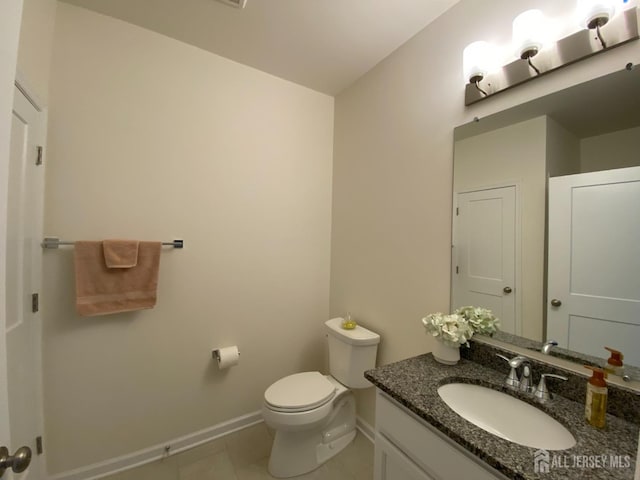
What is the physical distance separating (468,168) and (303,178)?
1.21m

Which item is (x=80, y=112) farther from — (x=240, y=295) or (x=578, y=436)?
(x=578, y=436)

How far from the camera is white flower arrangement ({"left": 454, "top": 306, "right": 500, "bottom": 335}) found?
47.3 inches

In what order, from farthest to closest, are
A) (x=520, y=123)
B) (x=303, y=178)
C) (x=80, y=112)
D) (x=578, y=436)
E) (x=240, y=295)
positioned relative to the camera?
(x=303, y=178) < (x=240, y=295) < (x=80, y=112) < (x=520, y=123) < (x=578, y=436)

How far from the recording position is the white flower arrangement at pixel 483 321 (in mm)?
1200

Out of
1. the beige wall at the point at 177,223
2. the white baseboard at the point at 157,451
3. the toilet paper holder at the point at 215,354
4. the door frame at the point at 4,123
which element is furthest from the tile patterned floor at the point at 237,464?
the door frame at the point at 4,123

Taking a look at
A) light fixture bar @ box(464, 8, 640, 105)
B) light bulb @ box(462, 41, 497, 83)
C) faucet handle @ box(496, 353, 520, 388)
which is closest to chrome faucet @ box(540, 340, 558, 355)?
faucet handle @ box(496, 353, 520, 388)

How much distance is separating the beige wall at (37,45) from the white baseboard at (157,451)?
1.95m

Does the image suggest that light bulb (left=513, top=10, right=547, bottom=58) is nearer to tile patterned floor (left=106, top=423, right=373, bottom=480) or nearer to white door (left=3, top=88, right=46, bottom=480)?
white door (left=3, top=88, right=46, bottom=480)

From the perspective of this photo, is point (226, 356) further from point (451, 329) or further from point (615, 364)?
point (615, 364)

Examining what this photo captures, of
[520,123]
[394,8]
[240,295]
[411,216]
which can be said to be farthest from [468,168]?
[240,295]

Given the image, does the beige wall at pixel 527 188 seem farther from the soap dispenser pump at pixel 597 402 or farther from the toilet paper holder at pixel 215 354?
the toilet paper holder at pixel 215 354

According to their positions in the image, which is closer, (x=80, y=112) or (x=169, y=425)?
(x=80, y=112)

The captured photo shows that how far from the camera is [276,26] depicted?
155 centimetres

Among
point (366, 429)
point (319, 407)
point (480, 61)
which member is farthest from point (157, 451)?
point (480, 61)
